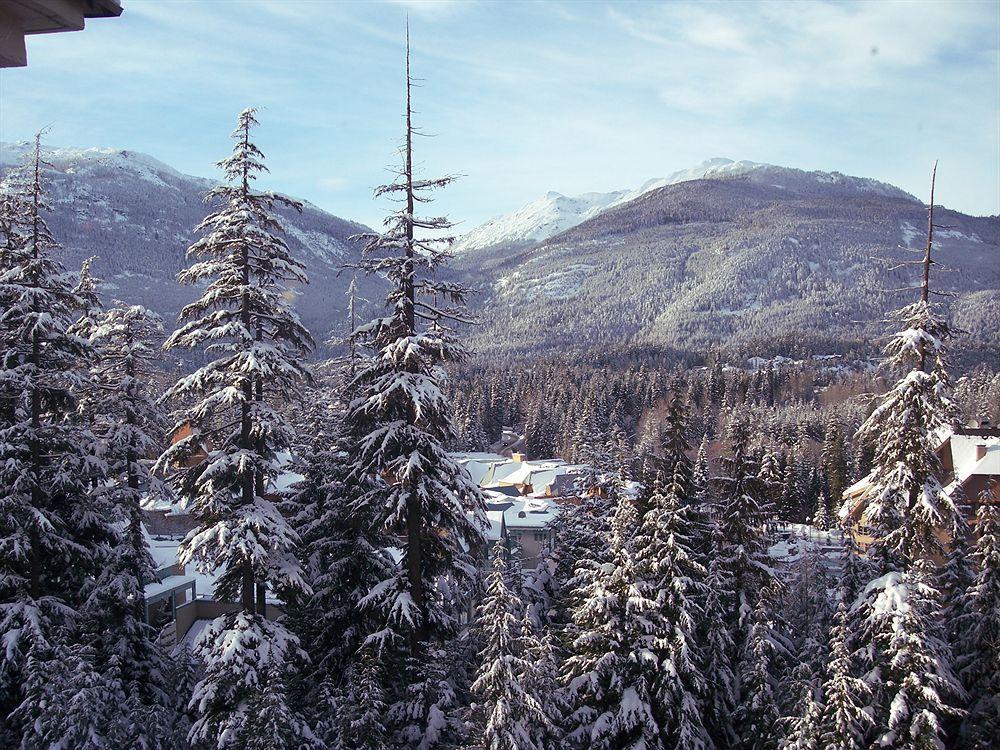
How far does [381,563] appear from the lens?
18484mm

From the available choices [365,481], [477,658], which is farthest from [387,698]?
[365,481]

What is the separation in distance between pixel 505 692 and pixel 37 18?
13.7 meters

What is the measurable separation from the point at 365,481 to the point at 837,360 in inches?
7604

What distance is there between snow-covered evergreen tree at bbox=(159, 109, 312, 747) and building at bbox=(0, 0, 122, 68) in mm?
11438

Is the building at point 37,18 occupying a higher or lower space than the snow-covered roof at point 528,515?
higher

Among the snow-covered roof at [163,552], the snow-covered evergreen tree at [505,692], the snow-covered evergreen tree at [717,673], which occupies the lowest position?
the snow-covered roof at [163,552]

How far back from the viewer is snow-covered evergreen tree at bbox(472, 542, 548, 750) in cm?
1372

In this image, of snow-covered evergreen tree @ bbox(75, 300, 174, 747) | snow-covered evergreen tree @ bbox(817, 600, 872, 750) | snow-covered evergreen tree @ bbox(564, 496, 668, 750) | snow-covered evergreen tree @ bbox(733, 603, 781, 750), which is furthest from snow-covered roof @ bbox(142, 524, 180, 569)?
snow-covered evergreen tree @ bbox(817, 600, 872, 750)

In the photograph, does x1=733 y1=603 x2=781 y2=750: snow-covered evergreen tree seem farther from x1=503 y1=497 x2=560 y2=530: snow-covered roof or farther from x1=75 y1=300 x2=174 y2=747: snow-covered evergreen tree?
x1=503 y1=497 x2=560 y2=530: snow-covered roof

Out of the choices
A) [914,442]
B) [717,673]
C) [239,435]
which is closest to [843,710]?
[717,673]

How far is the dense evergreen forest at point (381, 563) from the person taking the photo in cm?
1452

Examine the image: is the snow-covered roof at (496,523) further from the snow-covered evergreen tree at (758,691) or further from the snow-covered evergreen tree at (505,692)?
the snow-covered evergreen tree at (505,692)

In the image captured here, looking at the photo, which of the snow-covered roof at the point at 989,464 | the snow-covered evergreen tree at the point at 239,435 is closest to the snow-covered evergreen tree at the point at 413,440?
the snow-covered evergreen tree at the point at 239,435

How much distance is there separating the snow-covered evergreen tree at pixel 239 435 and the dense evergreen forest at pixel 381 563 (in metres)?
0.07
